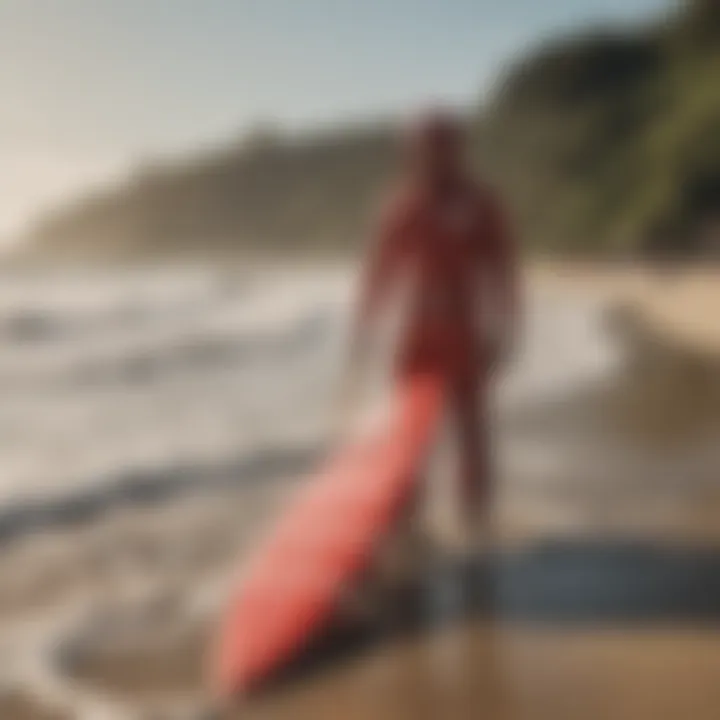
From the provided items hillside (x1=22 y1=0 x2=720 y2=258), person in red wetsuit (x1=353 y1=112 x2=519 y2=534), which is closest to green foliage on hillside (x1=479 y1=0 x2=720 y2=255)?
hillside (x1=22 y1=0 x2=720 y2=258)

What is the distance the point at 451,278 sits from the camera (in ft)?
4.93

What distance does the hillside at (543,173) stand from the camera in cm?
250

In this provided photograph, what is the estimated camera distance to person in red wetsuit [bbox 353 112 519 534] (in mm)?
1464

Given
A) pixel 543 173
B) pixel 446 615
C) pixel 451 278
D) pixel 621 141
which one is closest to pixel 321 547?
pixel 446 615

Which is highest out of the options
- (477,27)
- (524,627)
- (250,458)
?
(477,27)

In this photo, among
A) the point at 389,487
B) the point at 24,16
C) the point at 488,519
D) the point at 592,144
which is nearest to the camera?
the point at 389,487

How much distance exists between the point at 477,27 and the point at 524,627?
1135 millimetres

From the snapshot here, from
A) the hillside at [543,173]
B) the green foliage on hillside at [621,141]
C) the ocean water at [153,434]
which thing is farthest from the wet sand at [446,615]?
the green foliage on hillside at [621,141]

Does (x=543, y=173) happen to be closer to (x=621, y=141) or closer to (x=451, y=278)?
(x=621, y=141)

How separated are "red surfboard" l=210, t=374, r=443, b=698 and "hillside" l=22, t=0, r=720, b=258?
589 mm

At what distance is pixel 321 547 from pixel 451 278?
40 centimetres

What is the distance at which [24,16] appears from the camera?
1896 mm

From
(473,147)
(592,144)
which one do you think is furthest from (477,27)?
(592,144)

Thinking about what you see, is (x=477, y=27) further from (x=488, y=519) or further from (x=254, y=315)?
(x=254, y=315)
